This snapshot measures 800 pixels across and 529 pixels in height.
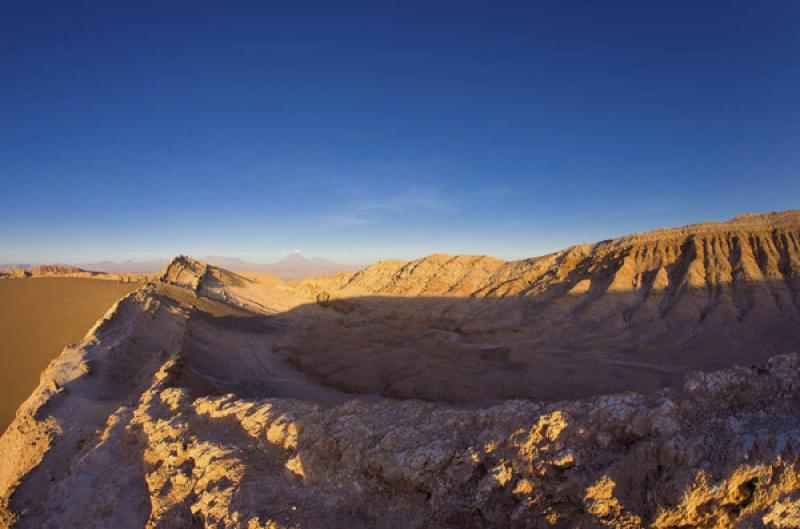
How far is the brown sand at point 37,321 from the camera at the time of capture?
10922mm

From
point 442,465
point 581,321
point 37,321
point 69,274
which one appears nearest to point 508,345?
point 581,321

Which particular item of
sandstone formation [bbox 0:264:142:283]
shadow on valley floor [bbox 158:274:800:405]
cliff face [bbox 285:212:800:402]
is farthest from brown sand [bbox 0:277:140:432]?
cliff face [bbox 285:212:800:402]

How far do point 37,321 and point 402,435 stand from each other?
16412 mm

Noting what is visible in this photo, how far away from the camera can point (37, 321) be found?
15039 mm

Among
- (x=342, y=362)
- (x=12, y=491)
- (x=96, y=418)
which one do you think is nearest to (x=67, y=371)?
(x=96, y=418)

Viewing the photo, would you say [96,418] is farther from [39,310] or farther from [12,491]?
[39,310]

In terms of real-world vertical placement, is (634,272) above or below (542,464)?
above

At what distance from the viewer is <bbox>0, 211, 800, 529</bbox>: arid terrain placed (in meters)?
3.05

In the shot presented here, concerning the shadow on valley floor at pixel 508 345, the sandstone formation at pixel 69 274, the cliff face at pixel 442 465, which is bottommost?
the shadow on valley floor at pixel 508 345

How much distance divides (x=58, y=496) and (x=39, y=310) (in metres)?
14.2

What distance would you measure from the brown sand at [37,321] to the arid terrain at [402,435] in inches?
59.0

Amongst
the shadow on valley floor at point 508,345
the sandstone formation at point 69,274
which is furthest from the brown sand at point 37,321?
the sandstone formation at point 69,274

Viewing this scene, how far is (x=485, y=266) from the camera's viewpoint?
32844 millimetres

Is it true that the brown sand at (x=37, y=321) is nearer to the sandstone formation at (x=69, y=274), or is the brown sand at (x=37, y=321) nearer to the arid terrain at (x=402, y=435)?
the arid terrain at (x=402, y=435)
